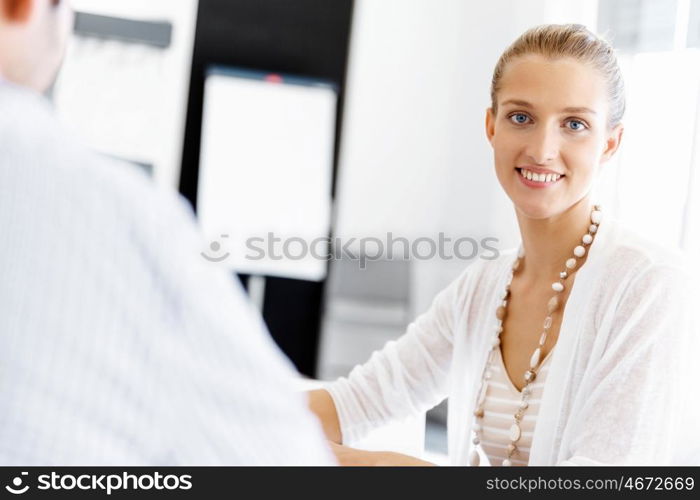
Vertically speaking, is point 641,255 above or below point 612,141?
below

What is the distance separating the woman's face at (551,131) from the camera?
4.42 feet

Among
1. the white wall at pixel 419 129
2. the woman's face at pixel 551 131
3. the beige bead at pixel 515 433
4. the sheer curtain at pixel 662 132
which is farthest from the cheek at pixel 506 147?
the white wall at pixel 419 129

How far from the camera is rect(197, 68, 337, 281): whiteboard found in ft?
11.8

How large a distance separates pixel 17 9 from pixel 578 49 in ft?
3.28

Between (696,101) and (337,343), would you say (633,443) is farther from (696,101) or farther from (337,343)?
(337,343)

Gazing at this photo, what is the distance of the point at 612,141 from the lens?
4.70 feet

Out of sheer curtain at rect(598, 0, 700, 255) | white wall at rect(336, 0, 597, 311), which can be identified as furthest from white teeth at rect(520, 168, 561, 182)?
A: white wall at rect(336, 0, 597, 311)

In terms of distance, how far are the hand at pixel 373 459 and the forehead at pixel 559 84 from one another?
585 millimetres

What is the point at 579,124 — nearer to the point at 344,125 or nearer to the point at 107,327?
the point at 107,327

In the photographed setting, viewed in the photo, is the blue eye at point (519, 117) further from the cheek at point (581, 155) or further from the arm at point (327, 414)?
the arm at point (327, 414)

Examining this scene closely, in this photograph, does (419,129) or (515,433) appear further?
(419,129)

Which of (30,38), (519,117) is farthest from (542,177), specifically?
(30,38)

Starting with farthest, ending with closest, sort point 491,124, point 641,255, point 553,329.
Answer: point 491,124
point 553,329
point 641,255

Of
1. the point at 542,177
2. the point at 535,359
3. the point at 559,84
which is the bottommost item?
the point at 535,359
